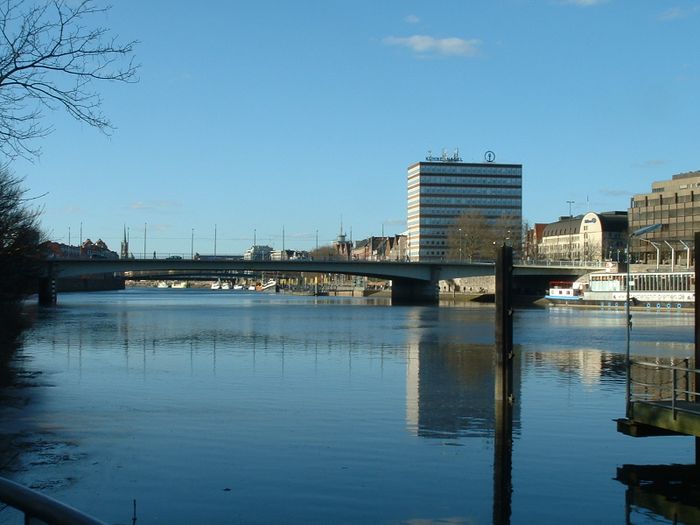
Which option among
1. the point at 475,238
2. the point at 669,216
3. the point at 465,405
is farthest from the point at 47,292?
the point at 669,216

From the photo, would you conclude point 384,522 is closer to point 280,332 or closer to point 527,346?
point 527,346

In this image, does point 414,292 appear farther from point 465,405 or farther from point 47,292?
point 465,405

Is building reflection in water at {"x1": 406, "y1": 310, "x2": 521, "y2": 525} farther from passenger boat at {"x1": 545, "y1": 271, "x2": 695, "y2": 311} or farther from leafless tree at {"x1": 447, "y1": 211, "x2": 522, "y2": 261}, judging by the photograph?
leafless tree at {"x1": 447, "y1": 211, "x2": 522, "y2": 261}

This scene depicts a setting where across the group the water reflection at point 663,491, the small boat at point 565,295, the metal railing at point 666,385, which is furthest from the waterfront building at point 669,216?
the water reflection at point 663,491

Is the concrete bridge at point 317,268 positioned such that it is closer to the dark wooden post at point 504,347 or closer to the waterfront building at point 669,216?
the waterfront building at point 669,216

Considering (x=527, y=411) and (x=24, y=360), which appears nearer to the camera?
(x=527, y=411)

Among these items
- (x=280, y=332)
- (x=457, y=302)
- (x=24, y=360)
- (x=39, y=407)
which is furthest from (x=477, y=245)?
(x=39, y=407)

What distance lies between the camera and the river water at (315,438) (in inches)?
593

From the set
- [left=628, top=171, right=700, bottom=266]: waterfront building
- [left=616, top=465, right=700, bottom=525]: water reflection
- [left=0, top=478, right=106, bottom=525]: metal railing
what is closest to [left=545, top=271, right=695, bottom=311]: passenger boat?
[left=628, top=171, right=700, bottom=266]: waterfront building

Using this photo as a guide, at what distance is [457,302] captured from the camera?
14575 centimetres

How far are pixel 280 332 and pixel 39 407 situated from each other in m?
38.6

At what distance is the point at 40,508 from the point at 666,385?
82.6 feet

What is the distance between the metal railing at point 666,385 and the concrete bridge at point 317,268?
76017mm

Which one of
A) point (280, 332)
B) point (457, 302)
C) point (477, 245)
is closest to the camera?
point (280, 332)
